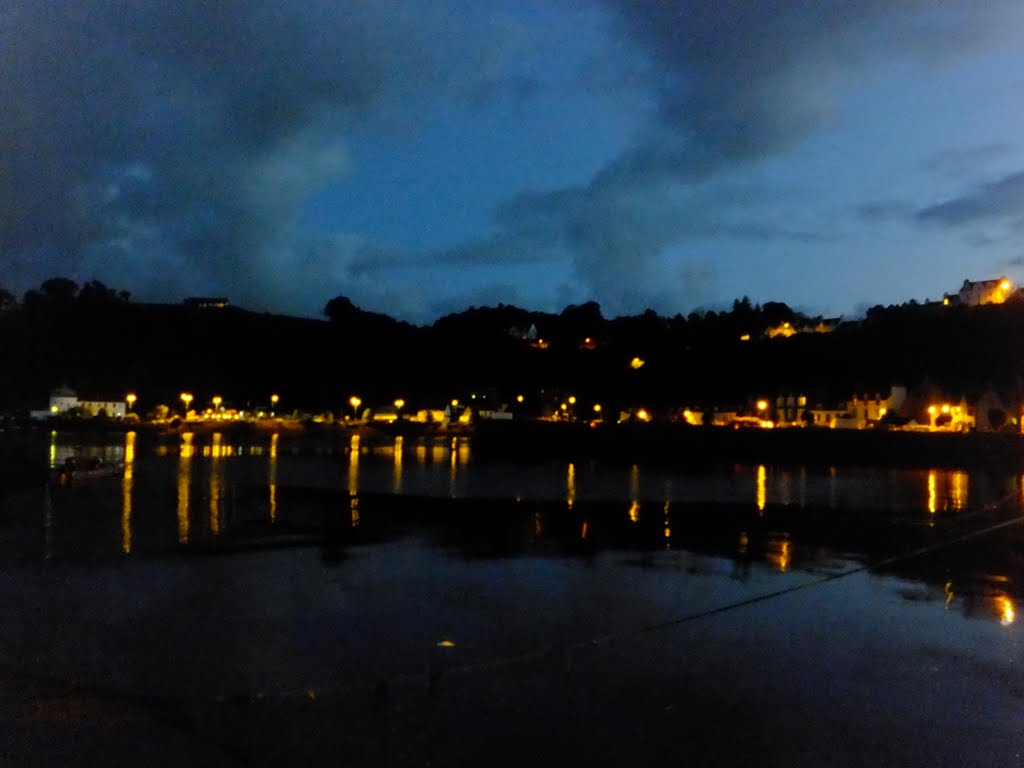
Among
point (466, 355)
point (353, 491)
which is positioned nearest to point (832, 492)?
point (353, 491)

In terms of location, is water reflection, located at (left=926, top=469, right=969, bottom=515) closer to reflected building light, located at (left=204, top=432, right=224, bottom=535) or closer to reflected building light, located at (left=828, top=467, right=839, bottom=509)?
reflected building light, located at (left=828, top=467, right=839, bottom=509)

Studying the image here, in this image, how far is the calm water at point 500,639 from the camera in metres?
6.05

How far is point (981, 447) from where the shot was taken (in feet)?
170

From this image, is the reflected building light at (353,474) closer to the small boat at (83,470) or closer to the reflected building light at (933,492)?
the small boat at (83,470)

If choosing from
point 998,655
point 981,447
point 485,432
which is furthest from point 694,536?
point 485,432

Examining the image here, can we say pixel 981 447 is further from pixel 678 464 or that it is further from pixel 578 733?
pixel 578 733

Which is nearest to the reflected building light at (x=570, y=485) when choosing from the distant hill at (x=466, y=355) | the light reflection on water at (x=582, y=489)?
the light reflection on water at (x=582, y=489)

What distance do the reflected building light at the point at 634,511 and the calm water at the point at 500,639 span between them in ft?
0.66

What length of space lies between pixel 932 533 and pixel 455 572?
1006 cm

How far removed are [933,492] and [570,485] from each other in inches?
437

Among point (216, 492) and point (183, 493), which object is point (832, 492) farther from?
point (183, 493)

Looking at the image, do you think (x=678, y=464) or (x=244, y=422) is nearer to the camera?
(x=678, y=464)

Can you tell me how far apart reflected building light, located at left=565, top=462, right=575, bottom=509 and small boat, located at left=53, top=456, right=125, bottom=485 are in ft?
43.0

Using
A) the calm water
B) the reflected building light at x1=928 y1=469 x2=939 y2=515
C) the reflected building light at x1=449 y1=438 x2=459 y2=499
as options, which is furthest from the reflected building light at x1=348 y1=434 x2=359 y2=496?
the reflected building light at x1=928 y1=469 x2=939 y2=515
